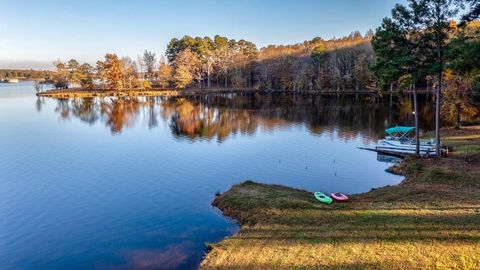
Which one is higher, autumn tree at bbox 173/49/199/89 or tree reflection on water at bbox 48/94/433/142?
autumn tree at bbox 173/49/199/89

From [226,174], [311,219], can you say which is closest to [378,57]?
[226,174]

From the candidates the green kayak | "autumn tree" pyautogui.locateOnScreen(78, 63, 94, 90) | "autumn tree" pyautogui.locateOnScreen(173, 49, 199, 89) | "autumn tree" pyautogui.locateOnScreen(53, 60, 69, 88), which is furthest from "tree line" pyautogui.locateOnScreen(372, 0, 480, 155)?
"autumn tree" pyautogui.locateOnScreen(53, 60, 69, 88)

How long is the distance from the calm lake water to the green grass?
266cm

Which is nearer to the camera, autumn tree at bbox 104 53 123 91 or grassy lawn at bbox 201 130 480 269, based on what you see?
grassy lawn at bbox 201 130 480 269

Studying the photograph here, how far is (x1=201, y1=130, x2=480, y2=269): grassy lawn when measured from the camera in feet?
51.6

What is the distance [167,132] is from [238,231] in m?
42.6

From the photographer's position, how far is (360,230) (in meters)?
18.7

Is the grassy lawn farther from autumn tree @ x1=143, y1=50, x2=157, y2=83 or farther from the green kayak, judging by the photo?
autumn tree @ x1=143, y1=50, x2=157, y2=83

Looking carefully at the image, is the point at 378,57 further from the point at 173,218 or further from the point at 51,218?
the point at 51,218

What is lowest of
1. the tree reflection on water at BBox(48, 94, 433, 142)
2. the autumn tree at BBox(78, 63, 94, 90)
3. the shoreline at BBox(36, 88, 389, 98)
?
the tree reflection on water at BBox(48, 94, 433, 142)

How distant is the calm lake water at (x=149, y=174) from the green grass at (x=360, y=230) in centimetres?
266

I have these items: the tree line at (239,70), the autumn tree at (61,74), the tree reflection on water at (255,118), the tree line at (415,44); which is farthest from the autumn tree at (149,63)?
the tree line at (415,44)

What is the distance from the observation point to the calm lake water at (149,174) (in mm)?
21969

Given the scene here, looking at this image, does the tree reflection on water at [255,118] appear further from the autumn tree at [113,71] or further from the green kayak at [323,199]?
the autumn tree at [113,71]
